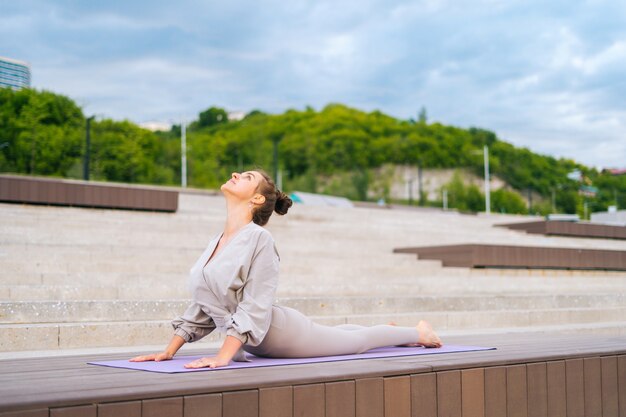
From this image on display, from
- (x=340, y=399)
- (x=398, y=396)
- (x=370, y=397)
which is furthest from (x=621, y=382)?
(x=340, y=399)

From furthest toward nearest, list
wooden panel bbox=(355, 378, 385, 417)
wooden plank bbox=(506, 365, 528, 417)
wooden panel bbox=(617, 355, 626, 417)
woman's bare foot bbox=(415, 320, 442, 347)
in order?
1. woman's bare foot bbox=(415, 320, 442, 347)
2. wooden panel bbox=(617, 355, 626, 417)
3. wooden plank bbox=(506, 365, 528, 417)
4. wooden panel bbox=(355, 378, 385, 417)

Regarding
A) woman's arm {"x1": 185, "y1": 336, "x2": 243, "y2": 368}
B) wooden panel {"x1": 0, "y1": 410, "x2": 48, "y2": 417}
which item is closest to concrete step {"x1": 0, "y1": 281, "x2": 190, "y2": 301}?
woman's arm {"x1": 185, "y1": 336, "x2": 243, "y2": 368}

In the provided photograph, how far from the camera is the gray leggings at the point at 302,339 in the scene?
3508 millimetres

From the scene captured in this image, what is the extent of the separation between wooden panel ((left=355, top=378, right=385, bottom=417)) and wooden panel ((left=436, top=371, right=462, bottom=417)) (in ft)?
1.12

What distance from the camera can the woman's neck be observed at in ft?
11.7

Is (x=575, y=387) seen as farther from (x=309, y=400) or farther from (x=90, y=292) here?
(x=90, y=292)

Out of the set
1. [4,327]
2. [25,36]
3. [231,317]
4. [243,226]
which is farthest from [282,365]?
[25,36]

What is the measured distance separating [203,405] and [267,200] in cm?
142

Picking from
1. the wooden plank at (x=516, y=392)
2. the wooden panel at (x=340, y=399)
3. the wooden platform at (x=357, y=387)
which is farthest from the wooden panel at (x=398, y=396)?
the wooden plank at (x=516, y=392)

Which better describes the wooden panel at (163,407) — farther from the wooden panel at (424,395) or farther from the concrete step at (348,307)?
the concrete step at (348,307)

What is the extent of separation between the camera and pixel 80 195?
1203 centimetres

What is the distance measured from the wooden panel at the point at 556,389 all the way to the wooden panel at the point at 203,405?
6.28 feet

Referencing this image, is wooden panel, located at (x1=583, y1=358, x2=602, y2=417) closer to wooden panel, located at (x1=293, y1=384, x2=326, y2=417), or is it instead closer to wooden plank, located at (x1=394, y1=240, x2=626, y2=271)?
wooden panel, located at (x1=293, y1=384, x2=326, y2=417)

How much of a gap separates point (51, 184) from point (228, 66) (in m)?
65.3
